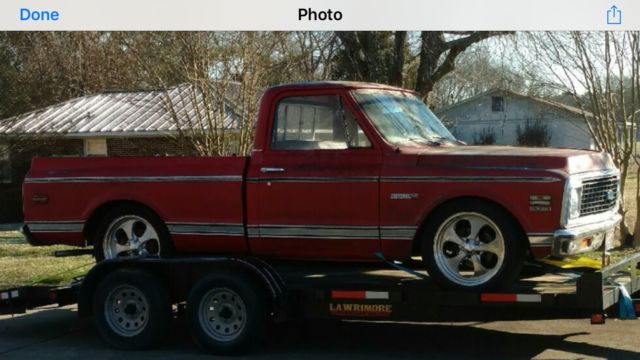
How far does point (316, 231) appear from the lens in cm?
707

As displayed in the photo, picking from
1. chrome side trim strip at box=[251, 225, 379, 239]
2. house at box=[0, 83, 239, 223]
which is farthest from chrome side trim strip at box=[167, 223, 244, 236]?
house at box=[0, 83, 239, 223]

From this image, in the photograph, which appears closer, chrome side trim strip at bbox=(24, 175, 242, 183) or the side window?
the side window

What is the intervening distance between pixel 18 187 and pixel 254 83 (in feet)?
46.2

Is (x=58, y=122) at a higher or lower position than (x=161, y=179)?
higher

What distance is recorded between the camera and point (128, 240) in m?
8.07

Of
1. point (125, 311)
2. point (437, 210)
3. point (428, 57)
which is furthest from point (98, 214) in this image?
point (428, 57)

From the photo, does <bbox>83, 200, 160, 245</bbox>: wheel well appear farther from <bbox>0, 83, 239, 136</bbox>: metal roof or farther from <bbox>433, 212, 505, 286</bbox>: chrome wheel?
<bbox>0, 83, 239, 136</bbox>: metal roof

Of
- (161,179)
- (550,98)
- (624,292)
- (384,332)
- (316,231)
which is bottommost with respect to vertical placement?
(384,332)

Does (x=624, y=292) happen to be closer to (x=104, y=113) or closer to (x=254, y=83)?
(x=254, y=83)

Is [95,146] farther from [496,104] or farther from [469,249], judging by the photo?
[496,104]

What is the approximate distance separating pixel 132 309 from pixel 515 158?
394 centimetres

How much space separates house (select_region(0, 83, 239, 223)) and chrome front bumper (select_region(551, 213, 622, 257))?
18140mm

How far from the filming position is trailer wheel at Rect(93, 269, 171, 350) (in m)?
7.62

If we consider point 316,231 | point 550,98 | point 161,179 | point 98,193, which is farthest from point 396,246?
point 550,98
